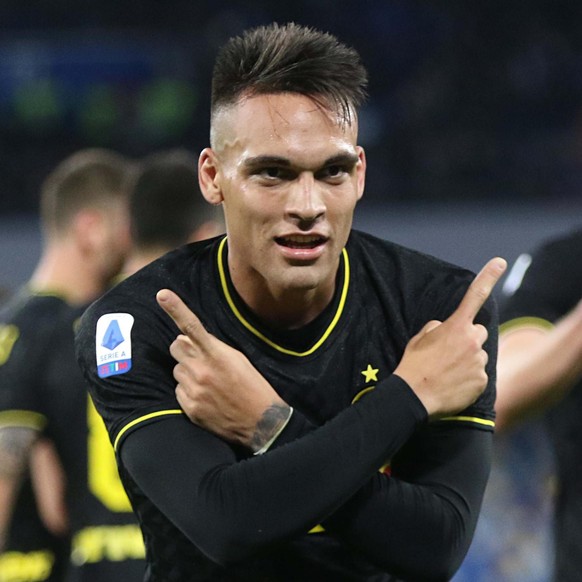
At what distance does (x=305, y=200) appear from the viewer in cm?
230

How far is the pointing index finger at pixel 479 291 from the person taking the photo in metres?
2.41

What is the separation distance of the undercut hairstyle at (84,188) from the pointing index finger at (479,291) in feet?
9.45

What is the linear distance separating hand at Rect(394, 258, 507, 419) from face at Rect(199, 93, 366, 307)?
0.75 ft

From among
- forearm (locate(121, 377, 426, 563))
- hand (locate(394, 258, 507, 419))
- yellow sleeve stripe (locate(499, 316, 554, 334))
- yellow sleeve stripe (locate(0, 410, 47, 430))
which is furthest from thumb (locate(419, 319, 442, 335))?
yellow sleeve stripe (locate(0, 410, 47, 430))

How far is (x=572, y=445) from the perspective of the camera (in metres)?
3.25

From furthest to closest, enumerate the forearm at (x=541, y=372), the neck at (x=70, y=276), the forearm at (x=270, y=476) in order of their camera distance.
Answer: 1. the neck at (x=70, y=276)
2. the forearm at (x=541, y=372)
3. the forearm at (x=270, y=476)

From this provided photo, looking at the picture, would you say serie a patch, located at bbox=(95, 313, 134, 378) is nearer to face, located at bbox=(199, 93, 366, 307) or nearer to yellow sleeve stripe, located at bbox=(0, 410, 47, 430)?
face, located at bbox=(199, 93, 366, 307)

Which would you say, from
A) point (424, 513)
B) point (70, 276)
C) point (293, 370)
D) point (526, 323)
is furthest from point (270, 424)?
point (70, 276)

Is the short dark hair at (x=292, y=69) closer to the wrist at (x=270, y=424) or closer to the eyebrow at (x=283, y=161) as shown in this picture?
the eyebrow at (x=283, y=161)

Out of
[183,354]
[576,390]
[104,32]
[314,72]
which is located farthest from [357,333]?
[104,32]

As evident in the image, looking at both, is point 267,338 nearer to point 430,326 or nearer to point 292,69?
point 430,326

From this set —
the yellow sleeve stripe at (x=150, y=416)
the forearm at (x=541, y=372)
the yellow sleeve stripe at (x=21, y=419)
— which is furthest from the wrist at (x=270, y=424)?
the yellow sleeve stripe at (x=21, y=419)

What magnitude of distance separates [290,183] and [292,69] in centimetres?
21

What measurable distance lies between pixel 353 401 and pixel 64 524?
2.43 m
